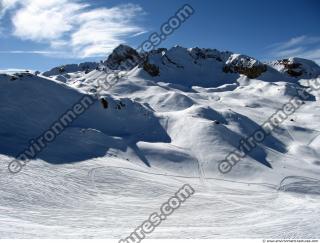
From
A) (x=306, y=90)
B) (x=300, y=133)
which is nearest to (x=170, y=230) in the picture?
(x=300, y=133)

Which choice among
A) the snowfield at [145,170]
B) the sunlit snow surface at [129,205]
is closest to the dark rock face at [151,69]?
the snowfield at [145,170]

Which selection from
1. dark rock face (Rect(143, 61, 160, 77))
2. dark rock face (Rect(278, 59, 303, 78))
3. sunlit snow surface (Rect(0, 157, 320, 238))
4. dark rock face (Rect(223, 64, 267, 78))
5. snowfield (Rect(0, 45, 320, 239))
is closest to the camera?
sunlit snow surface (Rect(0, 157, 320, 238))

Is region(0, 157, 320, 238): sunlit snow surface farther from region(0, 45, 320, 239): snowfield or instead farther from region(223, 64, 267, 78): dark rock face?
region(223, 64, 267, 78): dark rock face

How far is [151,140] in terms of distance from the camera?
48.4 m

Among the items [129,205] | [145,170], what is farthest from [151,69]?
[129,205]

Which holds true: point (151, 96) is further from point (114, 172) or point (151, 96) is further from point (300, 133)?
point (114, 172)

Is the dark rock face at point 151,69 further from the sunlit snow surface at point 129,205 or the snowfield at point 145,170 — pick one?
the sunlit snow surface at point 129,205

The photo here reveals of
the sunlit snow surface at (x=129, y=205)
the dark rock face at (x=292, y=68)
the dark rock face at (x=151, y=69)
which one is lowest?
the sunlit snow surface at (x=129, y=205)

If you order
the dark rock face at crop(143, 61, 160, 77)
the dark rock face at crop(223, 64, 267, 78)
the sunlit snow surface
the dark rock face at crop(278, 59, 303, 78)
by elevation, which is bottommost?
the sunlit snow surface

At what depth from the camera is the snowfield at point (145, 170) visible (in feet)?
74.9

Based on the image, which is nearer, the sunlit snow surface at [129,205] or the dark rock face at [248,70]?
the sunlit snow surface at [129,205]

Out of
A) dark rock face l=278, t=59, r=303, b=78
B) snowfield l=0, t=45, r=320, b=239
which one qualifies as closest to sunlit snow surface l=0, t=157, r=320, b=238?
snowfield l=0, t=45, r=320, b=239

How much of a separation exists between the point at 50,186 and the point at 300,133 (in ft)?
146

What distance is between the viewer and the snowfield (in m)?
22.8
